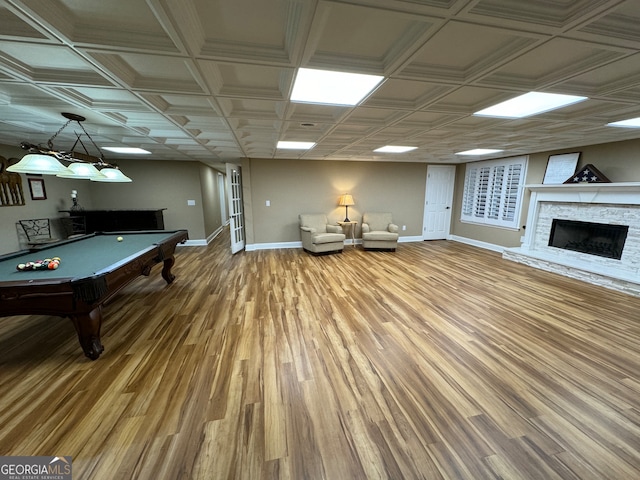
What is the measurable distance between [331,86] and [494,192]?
5.97m

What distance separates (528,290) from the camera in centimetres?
368

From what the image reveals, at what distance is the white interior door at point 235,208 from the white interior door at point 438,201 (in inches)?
207

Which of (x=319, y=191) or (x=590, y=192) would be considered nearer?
(x=590, y=192)

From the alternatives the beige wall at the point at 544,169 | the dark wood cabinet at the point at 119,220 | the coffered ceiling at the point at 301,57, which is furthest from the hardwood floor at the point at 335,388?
the dark wood cabinet at the point at 119,220

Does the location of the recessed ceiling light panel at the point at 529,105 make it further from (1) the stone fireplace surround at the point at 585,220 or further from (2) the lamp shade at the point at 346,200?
(2) the lamp shade at the point at 346,200

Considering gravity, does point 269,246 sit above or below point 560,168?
below

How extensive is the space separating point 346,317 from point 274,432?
60.7 inches

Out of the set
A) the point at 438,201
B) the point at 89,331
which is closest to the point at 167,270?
the point at 89,331

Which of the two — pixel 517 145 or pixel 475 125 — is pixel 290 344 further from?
pixel 517 145

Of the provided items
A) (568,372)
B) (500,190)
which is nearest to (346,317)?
(568,372)

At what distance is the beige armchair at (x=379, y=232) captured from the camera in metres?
5.97

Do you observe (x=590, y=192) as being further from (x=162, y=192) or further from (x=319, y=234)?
(x=162, y=192)

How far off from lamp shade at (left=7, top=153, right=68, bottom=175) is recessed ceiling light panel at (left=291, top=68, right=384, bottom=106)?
2.30 m

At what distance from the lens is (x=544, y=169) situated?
502 centimetres
